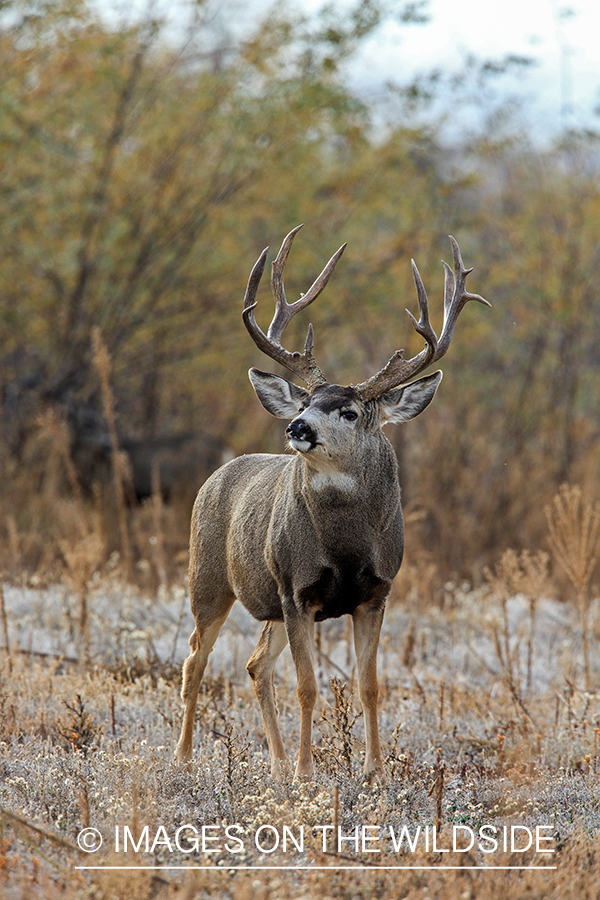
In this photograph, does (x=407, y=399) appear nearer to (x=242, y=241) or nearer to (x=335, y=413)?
(x=335, y=413)

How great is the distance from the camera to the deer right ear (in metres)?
4.99

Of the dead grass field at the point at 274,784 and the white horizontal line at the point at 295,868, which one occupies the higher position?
the white horizontal line at the point at 295,868

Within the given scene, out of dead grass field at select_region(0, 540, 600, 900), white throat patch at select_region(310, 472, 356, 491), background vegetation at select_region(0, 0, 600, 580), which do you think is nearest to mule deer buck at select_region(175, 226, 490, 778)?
white throat patch at select_region(310, 472, 356, 491)

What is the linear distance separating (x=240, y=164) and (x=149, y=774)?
28.0 ft

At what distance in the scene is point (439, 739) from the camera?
5938 mm

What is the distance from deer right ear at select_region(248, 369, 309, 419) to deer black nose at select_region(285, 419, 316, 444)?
21.4 inches

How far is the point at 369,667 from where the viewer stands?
4.93m

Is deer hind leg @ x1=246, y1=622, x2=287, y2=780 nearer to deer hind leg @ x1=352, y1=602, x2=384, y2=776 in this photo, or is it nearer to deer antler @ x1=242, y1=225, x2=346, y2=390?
deer hind leg @ x1=352, y1=602, x2=384, y2=776

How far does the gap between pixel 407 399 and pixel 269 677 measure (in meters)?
1.67

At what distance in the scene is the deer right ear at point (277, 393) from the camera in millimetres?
4992

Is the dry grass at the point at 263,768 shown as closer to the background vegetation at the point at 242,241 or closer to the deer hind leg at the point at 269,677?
the deer hind leg at the point at 269,677

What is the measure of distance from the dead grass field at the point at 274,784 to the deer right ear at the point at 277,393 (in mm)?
1425

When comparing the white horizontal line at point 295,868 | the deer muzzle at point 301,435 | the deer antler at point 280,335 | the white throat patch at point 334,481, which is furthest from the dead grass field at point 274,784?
the deer antler at point 280,335

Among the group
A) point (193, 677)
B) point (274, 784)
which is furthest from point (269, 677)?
point (274, 784)
